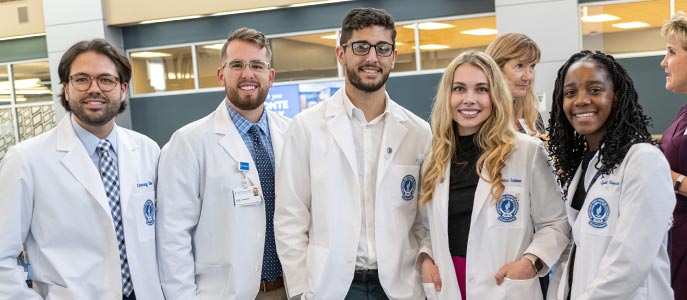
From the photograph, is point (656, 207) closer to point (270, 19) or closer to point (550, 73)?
point (550, 73)

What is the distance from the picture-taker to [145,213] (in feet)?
10.2

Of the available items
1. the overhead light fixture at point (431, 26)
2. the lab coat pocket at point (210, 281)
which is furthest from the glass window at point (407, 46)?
the lab coat pocket at point (210, 281)

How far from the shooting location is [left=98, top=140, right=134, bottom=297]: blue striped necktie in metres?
2.99

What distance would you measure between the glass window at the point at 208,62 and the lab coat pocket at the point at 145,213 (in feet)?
38.4

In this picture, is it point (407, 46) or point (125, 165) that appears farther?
point (407, 46)

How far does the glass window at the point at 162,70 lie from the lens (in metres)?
14.8

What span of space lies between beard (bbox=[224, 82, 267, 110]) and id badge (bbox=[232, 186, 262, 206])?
49 centimetres

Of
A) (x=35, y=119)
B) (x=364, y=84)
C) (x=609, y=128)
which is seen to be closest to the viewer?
(x=609, y=128)

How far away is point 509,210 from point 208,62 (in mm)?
12660

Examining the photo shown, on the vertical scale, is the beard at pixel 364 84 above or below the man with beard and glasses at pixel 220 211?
above

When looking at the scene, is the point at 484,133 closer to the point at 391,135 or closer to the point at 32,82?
the point at 391,135

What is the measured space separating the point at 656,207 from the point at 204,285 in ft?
7.45

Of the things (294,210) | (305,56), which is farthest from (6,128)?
(294,210)

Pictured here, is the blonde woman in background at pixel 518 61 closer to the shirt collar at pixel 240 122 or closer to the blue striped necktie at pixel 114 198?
the shirt collar at pixel 240 122
